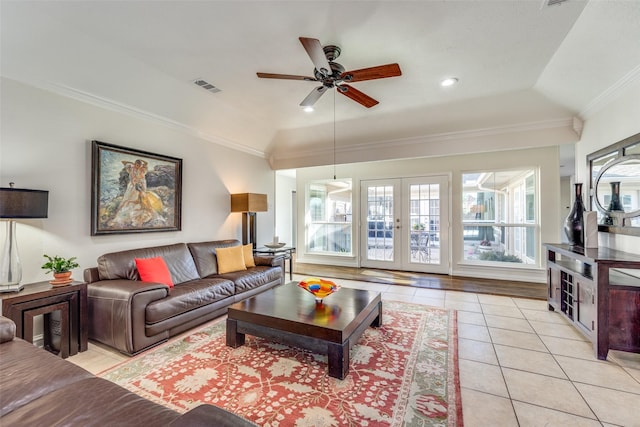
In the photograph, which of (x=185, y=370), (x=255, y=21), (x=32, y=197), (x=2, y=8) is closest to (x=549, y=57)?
(x=255, y=21)

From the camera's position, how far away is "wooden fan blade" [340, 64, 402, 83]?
A: 2276mm

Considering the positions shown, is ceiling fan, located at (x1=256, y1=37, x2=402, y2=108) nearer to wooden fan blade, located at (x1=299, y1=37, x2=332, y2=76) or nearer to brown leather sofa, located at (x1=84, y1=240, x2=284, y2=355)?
wooden fan blade, located at (x1=299, y1=37, x2=332, y2=76)

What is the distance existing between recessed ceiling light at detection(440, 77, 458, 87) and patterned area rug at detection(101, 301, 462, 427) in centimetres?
290

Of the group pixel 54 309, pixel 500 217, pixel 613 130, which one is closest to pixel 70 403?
pixel 54 309

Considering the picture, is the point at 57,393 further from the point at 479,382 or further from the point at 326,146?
the point at 326,146

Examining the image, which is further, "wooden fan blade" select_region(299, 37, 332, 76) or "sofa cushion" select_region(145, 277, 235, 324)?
"sofa cushion" select_region(145, 277, 235, 324)

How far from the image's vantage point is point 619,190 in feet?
9.41

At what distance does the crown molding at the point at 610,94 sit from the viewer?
2629mm

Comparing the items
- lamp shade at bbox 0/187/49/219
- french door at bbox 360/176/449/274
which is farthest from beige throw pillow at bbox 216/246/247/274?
french door at bbox 360/176/449/274

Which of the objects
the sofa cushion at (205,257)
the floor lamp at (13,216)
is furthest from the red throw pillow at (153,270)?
the floor lamp at (13,216)

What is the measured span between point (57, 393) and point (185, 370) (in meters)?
1.11

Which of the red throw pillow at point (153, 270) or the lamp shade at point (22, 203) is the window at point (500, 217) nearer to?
the red throw pillow at point (153, 270)

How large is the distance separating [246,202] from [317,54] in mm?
3045

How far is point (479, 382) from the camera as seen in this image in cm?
205
